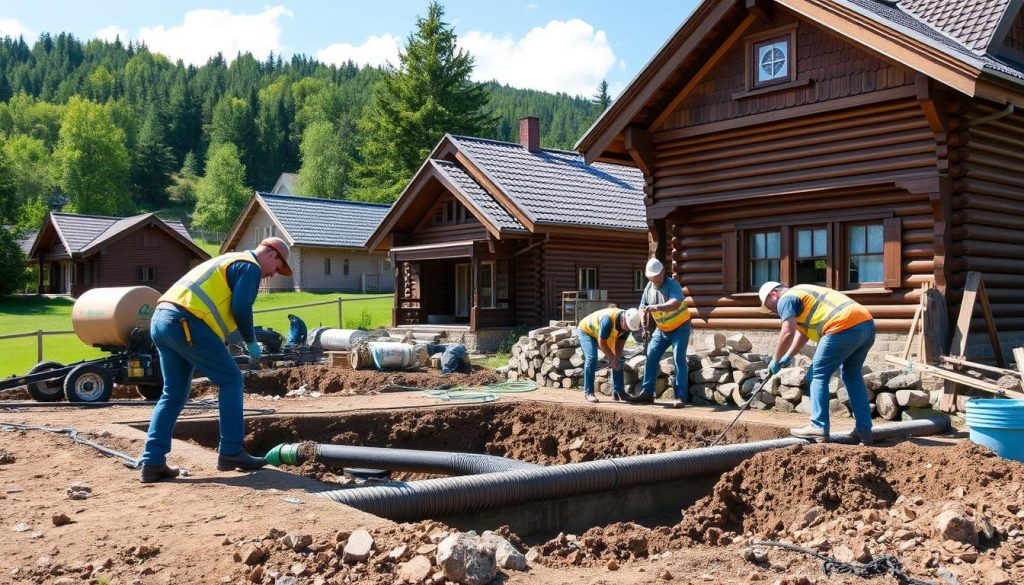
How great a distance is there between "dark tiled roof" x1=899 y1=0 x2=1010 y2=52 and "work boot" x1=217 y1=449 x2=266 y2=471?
435 inches

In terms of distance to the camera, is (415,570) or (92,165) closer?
(415,570)

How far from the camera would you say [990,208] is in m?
12.5

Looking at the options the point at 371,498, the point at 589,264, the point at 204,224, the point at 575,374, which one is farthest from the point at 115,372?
the point at 204,224

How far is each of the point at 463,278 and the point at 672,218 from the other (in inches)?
424

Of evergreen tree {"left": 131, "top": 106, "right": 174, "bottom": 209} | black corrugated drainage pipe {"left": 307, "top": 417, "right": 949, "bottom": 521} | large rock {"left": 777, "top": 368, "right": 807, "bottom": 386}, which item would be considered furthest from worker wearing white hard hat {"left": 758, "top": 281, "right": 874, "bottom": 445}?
evergreen tree {"left": 131, "top": 106, "right": 174, "bottom": 209}

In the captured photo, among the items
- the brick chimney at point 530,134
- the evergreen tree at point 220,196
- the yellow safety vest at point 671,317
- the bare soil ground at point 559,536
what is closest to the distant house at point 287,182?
the evergreen tree at point 220,196

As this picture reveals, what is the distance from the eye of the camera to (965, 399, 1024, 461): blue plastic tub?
7574 millimetres

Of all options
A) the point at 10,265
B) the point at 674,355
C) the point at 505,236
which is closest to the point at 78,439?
the point at 674,355

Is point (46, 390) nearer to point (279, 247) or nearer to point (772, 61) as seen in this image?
point (279, 247)

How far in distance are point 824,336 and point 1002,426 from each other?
5.30 feet

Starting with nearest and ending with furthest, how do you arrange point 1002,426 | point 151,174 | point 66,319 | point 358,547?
1. point 358,547
2. point 1002,426
3. point 66,319
4. point 151,174

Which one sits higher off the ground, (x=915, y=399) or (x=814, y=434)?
(x=915, y=399)

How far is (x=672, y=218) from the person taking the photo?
15.3m

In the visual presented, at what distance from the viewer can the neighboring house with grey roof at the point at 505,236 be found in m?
21.5
